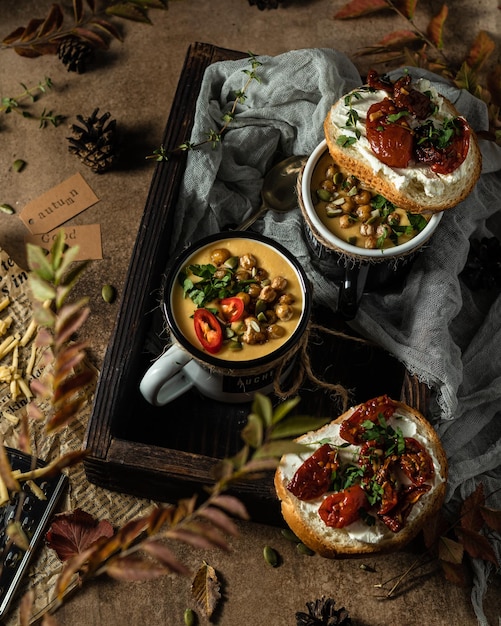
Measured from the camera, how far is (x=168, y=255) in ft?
5.50

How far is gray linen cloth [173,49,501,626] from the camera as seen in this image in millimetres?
1573

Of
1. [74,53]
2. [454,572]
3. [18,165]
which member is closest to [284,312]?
[454,572]

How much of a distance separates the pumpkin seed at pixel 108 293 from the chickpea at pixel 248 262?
0.43m

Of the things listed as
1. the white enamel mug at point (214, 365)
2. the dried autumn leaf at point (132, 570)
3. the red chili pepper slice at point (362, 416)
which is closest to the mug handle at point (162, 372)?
the white enamel mug at point (214, 365)

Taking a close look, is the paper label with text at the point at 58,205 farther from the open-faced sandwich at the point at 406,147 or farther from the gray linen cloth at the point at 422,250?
the open-faced sandwich at the point at 406,147

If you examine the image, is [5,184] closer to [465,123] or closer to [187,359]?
[187,359]

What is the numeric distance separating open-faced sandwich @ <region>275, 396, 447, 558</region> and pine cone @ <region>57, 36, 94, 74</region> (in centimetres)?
125

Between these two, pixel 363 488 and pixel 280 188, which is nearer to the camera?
pixel 363 488

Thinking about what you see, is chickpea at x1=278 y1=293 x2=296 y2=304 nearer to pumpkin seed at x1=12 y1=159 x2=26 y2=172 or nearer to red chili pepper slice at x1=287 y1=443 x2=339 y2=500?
red chili pepper slice at x1=287 y1=443 x2=339 y2=500

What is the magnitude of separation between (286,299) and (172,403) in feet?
1.21

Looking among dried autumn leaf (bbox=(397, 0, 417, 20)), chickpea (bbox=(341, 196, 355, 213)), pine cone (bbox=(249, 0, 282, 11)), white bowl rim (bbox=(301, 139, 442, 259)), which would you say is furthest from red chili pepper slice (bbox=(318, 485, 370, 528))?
pine cone (bbox=(249, 0, 282, 11))

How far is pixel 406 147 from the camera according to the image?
147 cm

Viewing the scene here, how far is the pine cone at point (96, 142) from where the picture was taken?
1894 mm

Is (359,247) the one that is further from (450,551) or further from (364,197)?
(450,551)
